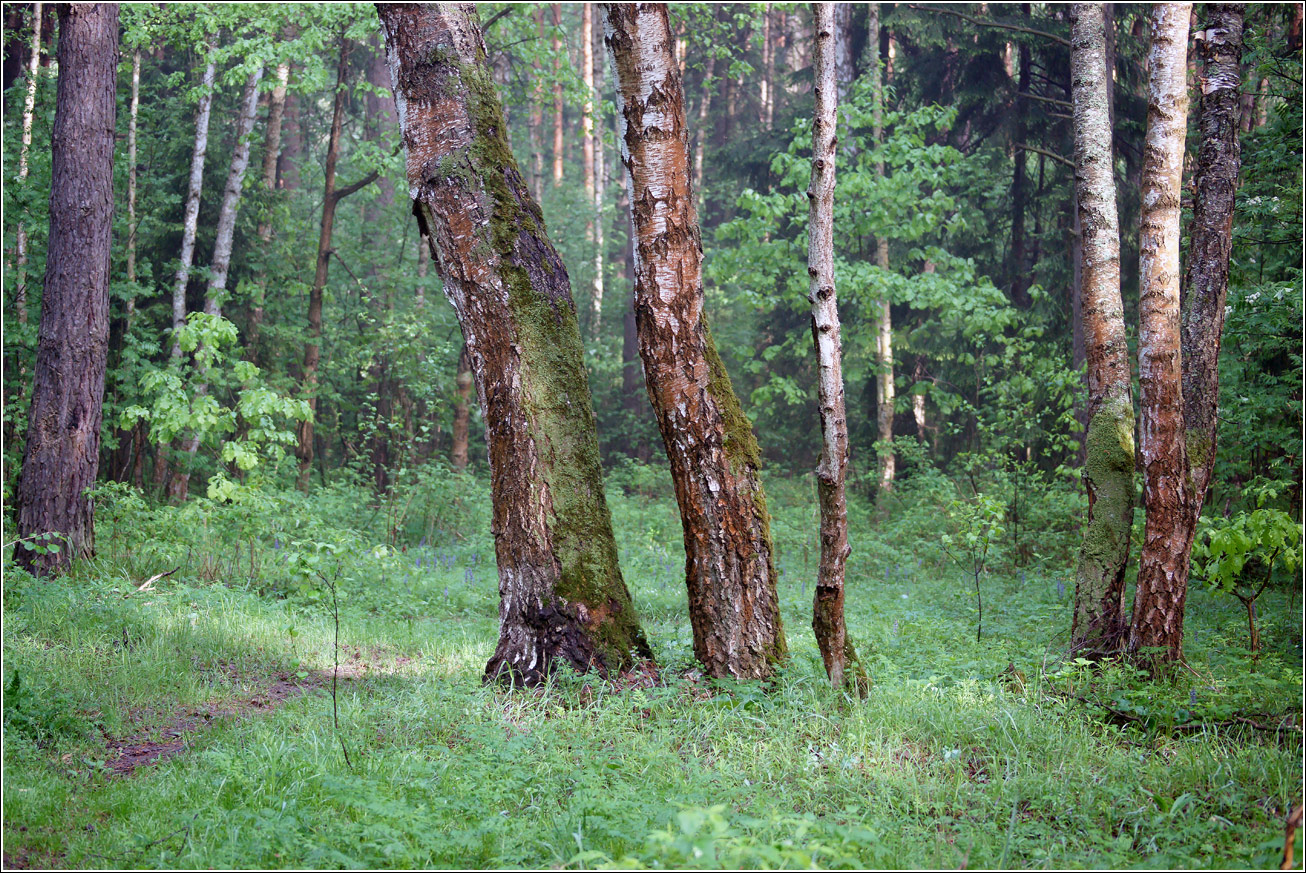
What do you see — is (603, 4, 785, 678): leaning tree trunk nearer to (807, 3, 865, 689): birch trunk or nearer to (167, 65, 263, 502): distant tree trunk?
(807, 3, 865, 689): birch trunk

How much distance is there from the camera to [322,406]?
1577cm

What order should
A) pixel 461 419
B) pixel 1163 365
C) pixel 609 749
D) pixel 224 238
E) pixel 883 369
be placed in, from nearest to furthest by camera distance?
pixel 609 749, pixel 1163 365, pixel 224 238, pixel 461 419, pixel 883 369

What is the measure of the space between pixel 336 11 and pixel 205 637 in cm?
916

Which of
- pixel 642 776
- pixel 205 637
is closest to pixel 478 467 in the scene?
pixel 205 637

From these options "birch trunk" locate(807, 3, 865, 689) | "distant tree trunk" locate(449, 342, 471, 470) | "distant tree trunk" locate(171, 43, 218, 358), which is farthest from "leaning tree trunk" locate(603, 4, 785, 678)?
"distant tree trunk" locate(449, 342, 471, 470)

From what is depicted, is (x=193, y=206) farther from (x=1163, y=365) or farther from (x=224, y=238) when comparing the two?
(x=1163, y=365)

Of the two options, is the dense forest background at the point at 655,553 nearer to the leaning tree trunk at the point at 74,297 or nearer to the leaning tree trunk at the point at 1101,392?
the leaning tree trunk at the point at 1101,392

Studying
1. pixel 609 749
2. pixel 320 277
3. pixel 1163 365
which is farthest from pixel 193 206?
pixel 1163 365

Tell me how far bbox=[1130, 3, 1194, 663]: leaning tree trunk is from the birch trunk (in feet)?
5.63

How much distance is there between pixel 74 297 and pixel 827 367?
693 centimetres

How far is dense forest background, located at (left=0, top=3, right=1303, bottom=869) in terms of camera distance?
318 centimetres

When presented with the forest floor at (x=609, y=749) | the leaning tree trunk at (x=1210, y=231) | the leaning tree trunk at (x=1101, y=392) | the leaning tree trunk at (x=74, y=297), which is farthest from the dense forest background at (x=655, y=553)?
the leaning tree trunk at (x=1210, y=231)

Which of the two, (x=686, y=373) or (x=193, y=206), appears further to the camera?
(x=193, y=206)

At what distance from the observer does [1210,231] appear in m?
4.95
